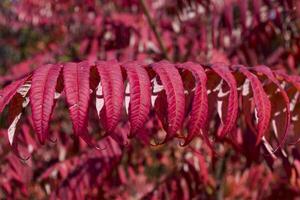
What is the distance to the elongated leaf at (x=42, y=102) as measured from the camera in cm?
95

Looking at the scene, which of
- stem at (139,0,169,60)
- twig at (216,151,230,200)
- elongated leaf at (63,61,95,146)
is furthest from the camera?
twig at (216,151,230,200)

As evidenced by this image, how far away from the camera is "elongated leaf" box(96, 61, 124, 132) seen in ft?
3.15

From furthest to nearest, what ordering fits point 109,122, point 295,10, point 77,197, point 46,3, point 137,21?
1. point 46,3
2. point 137,21
3. point 295,10
4. point 77,197
5. point 109,122

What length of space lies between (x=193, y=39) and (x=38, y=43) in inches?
310

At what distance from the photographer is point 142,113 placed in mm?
973

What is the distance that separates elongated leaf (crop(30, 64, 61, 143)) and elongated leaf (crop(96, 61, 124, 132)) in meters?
0.10

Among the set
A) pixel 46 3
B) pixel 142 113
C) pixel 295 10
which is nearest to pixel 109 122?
pixel 142 113

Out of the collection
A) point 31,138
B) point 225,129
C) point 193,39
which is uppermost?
point 193,39

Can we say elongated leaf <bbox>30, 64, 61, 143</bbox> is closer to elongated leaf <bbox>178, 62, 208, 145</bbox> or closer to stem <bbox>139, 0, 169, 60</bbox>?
elongated leaf <bbox>178, 62, 208, 145</bbox>

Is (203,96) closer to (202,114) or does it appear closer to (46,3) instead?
(202,114)

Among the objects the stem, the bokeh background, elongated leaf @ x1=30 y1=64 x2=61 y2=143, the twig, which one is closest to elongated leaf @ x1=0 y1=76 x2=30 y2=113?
elongated leaf @ x1=30 y1=64 x2=61 y2=143

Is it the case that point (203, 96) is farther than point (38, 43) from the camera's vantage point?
No

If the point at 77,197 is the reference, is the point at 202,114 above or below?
above

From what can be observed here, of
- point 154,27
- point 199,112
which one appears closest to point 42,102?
point 199,112
